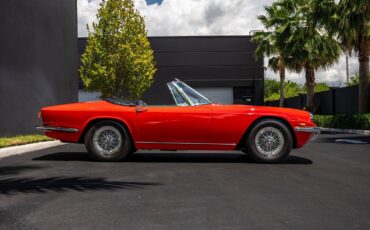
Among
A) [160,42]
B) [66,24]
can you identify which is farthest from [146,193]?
[160,42]

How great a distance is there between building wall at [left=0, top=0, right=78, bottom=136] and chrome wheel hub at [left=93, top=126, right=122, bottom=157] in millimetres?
5849

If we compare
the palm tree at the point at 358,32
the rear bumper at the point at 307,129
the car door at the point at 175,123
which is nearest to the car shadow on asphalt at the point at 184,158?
the car door at the point at 175,123

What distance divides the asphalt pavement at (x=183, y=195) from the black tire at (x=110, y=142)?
0.20 meters

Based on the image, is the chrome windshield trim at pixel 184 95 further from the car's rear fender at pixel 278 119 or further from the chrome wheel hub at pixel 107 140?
the chrome wheel hub at pixel 107 140

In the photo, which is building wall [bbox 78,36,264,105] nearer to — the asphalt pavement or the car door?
the car door

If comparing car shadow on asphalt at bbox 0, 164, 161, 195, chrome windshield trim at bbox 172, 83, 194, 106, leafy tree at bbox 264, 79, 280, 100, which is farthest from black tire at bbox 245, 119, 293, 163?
leafy tree at bbox 264, 79, 280, 100

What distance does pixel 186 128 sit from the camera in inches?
323

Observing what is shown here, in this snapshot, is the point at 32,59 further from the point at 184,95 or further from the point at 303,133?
the point at 303,133

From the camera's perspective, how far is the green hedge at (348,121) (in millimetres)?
20969

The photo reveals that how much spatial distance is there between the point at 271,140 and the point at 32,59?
9.71m

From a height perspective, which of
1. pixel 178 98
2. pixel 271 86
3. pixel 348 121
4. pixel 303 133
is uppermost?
pixel 271 86

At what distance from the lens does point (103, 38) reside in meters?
31.7

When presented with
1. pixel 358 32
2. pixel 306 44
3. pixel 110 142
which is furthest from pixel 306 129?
pixel 306 44

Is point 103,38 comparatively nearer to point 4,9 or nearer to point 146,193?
point 4,9
